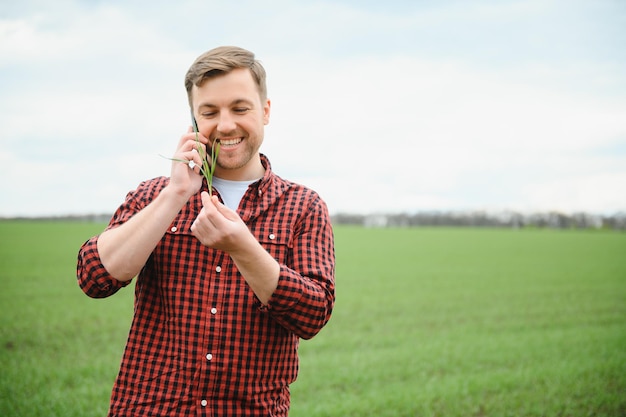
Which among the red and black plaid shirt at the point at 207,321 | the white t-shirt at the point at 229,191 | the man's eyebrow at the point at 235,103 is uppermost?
the man's eyebrow at the point at 235,103

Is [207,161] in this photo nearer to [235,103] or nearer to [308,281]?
[235,103]

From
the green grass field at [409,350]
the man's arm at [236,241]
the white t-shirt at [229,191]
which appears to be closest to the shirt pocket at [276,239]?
the white t-shirt at [229,191]

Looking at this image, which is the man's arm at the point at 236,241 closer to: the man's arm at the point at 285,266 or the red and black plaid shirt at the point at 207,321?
the man's arm at the point at 285,266

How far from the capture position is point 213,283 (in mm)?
2076

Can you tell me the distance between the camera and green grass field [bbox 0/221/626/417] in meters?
6.64

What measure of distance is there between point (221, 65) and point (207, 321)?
0.89 m

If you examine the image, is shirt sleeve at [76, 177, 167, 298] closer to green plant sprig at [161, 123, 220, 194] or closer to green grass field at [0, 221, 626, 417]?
green plant sprig at [161, 123, 220, 194]

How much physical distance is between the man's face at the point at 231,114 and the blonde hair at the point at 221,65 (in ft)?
0.06

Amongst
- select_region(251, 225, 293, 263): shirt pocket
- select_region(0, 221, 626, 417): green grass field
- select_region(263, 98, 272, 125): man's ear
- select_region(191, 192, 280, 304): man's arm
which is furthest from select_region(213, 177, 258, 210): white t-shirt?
select_region(0, 221, 626, 417): green grass field

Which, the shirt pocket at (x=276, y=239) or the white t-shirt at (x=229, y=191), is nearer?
the shirt pocket at (x=276, y=239)

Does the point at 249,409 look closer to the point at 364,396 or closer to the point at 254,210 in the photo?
the point at 254,210

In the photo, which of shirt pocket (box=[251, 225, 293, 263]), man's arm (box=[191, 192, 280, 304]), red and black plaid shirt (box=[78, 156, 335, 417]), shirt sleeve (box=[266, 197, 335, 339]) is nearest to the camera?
man's arm (box=[191, 192, 280, 304])

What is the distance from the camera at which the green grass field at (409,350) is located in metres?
6.64

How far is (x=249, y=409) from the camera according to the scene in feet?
6.75
